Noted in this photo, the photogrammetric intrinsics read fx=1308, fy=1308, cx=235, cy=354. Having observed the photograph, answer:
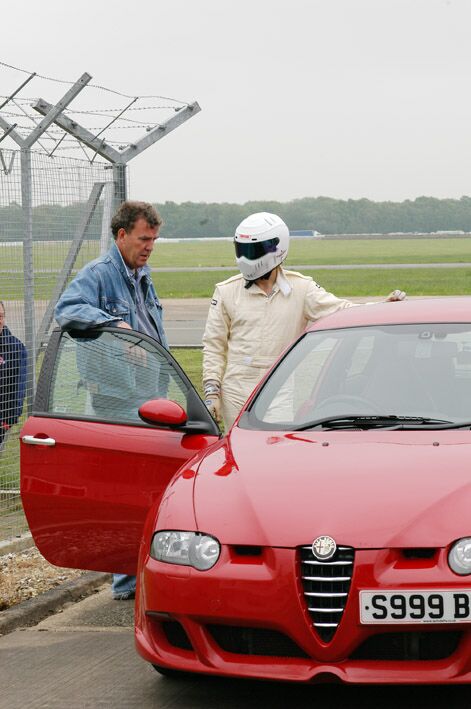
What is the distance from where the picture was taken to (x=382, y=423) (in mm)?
5367

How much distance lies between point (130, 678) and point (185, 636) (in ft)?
2.49

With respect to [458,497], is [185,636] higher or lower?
lower

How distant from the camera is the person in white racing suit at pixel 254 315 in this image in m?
7.11

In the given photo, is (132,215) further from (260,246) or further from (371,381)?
(371,381)

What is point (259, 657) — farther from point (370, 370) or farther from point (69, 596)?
point (69, 596)

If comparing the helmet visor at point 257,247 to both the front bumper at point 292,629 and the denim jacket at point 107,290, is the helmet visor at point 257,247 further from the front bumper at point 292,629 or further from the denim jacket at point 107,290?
the front bumper at point 292,629

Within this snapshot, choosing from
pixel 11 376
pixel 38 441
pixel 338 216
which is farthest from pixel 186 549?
pixel 338 216

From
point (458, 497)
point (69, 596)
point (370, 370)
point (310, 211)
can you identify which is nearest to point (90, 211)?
point (69, 596)

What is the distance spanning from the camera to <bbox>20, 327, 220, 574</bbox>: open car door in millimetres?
5996

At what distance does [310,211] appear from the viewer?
160000 mm

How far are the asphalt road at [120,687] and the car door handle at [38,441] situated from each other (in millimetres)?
945

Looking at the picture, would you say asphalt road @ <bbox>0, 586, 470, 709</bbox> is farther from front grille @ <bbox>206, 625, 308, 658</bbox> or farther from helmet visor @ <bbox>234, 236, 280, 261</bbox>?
helmet visor @ <bbox>234, 236, 280, 261</bbox>

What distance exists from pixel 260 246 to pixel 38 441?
5.54ft

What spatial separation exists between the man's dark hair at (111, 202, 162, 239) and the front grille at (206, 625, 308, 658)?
10.0 ft
